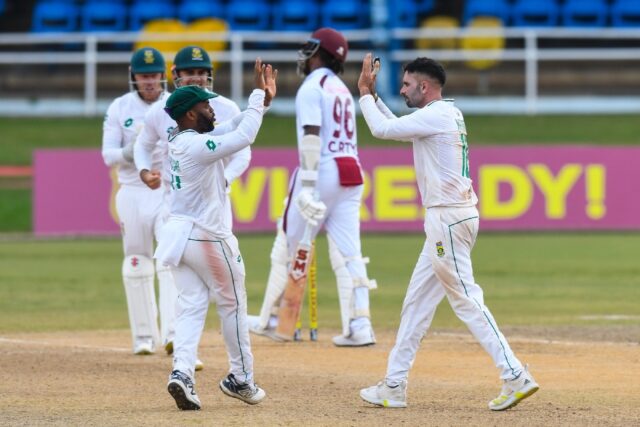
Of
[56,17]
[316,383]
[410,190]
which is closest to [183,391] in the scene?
[316,383]

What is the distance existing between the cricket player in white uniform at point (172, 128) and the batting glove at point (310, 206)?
0.82 meters

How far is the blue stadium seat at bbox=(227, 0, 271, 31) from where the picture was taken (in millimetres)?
30734

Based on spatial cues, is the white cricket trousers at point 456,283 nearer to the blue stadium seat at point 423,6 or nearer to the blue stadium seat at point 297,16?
the blue stadium seat at point 297,16

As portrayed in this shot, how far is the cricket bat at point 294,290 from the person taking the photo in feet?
38.0

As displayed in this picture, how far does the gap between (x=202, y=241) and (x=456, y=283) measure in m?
1.56

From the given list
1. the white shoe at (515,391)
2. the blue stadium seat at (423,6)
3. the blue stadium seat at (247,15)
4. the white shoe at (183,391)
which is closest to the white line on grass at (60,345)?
the white shoe at (183,391)

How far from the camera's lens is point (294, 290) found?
1165 centimetres

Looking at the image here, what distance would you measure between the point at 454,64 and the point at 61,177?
424 inches

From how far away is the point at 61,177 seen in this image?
77.0 feet

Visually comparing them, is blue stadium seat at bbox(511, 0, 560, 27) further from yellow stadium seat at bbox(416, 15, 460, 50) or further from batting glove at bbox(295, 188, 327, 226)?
batting glove at bbox(295, 188, 327, 226)

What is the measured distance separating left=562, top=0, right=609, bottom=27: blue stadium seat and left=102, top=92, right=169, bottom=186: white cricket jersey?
2040cm

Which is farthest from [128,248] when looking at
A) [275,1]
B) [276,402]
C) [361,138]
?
[275,1]

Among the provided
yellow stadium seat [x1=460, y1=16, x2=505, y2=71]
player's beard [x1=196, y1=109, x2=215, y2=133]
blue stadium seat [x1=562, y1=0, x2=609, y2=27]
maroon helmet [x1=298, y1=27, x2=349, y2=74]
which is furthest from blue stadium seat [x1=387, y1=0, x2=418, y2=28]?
player's beard [x1=196, y1=109, x2=215, y2=133]

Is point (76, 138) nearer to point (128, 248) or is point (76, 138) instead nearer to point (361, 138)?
point (361, 138)
